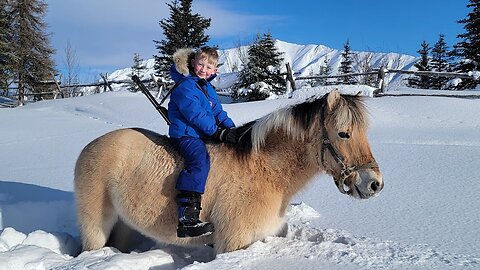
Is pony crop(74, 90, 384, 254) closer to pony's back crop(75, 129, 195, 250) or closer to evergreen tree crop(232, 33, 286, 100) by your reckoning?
pony's back crop(75, 129, 195, 250)

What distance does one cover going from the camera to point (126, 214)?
10.8ft

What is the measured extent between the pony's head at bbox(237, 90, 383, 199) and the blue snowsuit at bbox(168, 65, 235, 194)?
1.67 feet

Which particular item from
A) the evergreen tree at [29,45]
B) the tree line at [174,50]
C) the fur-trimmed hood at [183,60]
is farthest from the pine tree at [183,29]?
the fur-trimmed hood at [183,60]

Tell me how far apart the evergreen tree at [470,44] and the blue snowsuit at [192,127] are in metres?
25.2

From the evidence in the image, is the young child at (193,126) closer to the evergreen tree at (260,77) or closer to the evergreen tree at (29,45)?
the evergreen tree at (260,77)

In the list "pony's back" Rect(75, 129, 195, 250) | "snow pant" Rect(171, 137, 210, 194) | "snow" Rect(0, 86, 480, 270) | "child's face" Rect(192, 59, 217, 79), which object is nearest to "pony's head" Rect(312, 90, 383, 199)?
"snow" Rect(0, 86, 480, 270)

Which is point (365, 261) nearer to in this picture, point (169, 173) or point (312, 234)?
point (312, 234)

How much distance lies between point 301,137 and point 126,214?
178 centimetres

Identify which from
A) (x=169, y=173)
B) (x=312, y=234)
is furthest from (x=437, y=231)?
(x=169, y=173)

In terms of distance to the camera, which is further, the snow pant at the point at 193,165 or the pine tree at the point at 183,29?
the pine tree at the point at 183,29

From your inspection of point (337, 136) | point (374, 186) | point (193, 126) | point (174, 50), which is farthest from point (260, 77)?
point (374, 186)

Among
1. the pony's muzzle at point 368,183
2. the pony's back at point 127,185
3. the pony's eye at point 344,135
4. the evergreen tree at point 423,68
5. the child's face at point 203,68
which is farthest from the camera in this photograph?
the evergreen tree at point 423,68

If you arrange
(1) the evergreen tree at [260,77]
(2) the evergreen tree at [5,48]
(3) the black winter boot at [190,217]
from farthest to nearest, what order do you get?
1. (2) the evergreen tree at [5,48]
2. (1) the evergreen tree at [260,77]
3. (3) the black winter boot at [190,217]

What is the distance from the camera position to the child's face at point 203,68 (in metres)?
3.45
